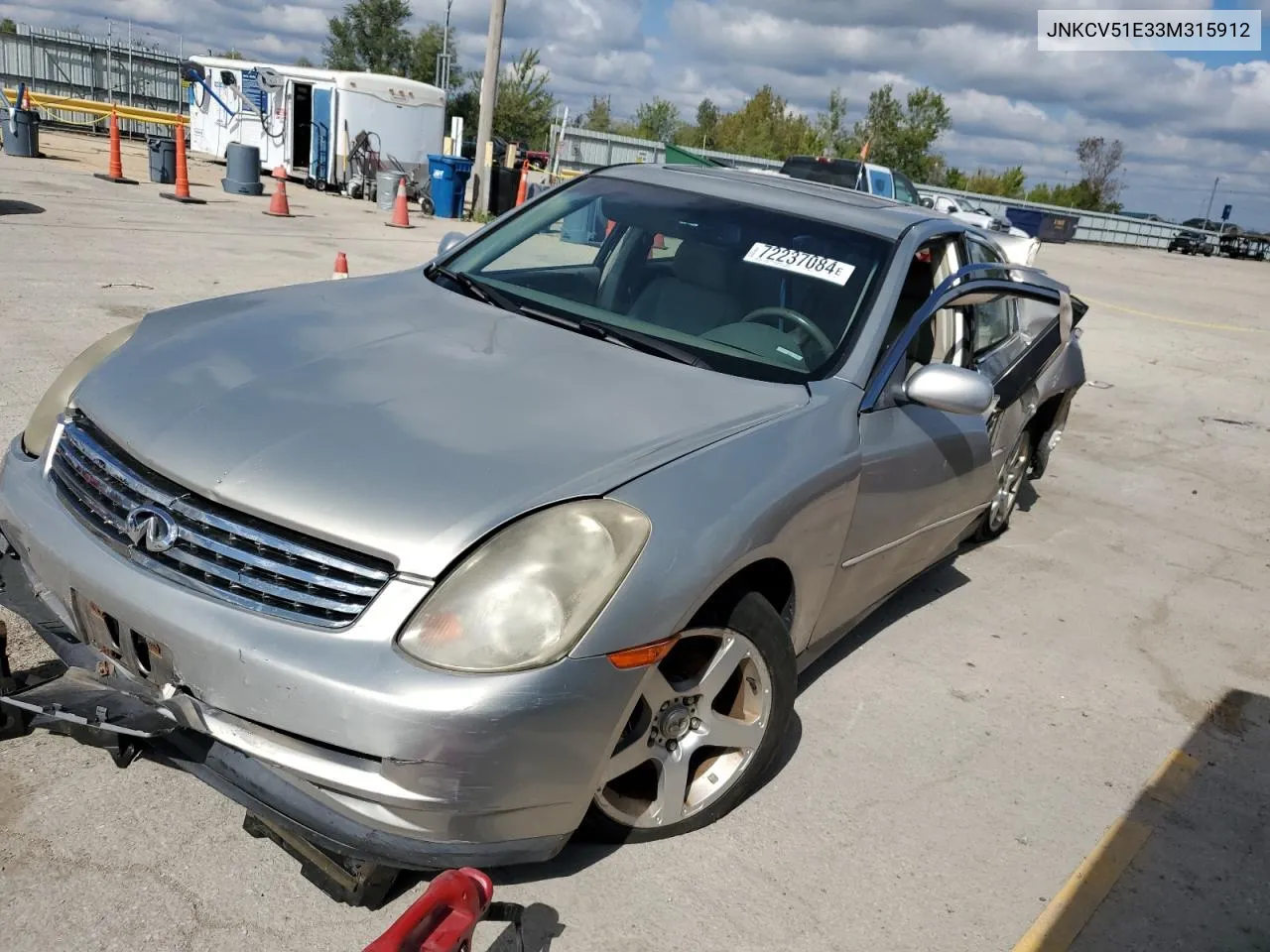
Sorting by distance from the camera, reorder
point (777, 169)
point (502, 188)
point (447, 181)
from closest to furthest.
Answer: point (447, 181) → point (502, 188) → point (777, 169)

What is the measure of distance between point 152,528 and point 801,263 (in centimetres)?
228

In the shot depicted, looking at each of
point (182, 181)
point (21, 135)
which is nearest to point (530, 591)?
point (182, 181)

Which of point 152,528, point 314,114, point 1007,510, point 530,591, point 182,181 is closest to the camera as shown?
point 530,591

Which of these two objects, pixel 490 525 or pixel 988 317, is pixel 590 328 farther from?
pixel 988 317

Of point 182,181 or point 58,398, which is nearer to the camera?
point 58,398

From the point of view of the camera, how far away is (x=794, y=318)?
11.5 feet

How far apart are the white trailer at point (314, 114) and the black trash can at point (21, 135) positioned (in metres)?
3.39

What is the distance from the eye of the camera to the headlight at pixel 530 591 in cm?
209

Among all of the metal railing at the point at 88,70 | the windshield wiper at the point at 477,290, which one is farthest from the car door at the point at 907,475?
the metal railing at the point at 88,70

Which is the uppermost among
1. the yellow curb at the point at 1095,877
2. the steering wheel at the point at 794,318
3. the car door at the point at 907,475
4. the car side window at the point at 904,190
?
the car side window at the point at 904,190

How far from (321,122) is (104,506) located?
66.0ft

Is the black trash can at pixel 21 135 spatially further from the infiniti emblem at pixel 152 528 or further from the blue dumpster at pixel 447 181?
the infiniti emblem at pixel 152 528

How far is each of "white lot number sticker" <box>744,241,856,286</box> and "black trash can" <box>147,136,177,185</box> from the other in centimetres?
1599

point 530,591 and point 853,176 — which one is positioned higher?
point 853,176
